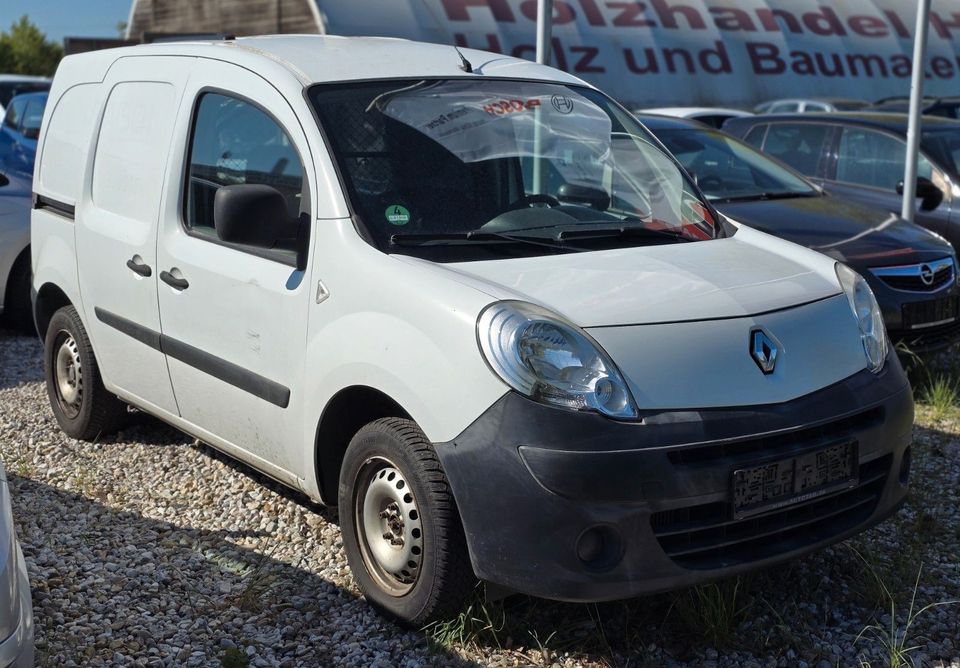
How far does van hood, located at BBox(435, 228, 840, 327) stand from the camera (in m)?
3.25

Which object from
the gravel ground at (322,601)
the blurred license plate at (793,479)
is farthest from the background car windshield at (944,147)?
the blurred license plate at (793,479)

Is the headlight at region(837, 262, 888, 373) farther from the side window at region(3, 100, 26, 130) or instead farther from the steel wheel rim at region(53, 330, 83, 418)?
the side window at region(3, 100, 26, 130)

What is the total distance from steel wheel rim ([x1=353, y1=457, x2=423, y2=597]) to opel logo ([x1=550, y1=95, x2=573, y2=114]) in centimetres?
168

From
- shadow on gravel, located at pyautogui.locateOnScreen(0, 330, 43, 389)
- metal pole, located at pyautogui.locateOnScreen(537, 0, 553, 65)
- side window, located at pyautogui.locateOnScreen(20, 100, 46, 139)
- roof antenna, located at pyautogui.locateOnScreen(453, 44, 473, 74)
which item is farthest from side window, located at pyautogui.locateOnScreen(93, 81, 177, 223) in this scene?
side window, located at pyautogui.locateOnScreen(20, 100, 46, 139)

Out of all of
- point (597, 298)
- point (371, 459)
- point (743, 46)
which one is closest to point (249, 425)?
point (371, 459)

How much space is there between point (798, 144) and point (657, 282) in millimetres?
6046

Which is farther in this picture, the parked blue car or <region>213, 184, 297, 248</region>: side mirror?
the parked blue car

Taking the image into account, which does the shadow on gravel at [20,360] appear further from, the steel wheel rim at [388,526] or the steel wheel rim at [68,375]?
the steel wheel rim at [388,526]

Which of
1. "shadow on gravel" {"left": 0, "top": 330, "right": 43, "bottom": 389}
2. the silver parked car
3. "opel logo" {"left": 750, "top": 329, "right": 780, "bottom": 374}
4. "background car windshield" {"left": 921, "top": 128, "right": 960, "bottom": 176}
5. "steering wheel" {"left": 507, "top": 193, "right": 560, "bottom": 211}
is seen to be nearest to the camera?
the silver parked car

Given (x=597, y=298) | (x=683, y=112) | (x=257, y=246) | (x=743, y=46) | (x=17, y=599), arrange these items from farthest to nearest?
1. (x=743, y=46)
2. (x=683, y=112)
3. (x=257, y=246)
4. (x=597, y=298)
5. (x=17, y=599)

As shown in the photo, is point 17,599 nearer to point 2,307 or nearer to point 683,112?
point 2,307

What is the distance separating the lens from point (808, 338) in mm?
3396

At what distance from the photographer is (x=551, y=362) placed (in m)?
3.09

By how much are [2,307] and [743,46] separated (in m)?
21.4
